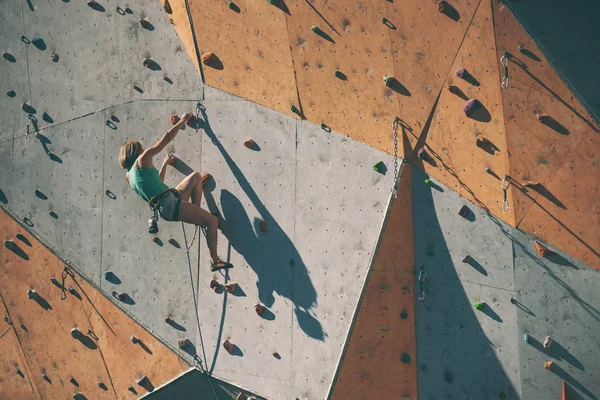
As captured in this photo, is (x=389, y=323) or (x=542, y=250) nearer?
(x=542, y=250)

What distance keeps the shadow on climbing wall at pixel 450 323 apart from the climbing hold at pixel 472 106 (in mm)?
674

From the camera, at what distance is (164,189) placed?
27.3 feet

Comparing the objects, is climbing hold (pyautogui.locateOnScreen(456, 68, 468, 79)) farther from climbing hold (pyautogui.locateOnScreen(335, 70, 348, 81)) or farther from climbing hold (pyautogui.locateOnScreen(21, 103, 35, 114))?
climbing hold (pyautogui.locateOnScreen(21, 103, 35, 114))

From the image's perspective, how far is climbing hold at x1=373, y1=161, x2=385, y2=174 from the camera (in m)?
8.07

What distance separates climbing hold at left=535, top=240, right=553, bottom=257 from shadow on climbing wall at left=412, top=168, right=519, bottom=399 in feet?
1.41

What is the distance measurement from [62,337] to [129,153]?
2.54 metres

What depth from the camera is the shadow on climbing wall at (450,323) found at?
7.95m

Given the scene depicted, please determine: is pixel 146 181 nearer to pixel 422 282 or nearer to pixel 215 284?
pixel 215 284

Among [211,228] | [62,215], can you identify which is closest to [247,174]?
[211,228]

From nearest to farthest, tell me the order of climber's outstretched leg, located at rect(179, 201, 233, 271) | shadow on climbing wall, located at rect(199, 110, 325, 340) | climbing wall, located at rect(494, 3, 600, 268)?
climbing wall, located at rect(494, 3, 600, 268) → climber's outstretched leg, located at rect(179, 201, 233, 271) → shadow on climbing wall, located at rect(199, 110, 325, 340)

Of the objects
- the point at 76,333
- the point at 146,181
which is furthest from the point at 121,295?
→ the point at 146,181

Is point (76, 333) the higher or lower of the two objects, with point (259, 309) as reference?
lower

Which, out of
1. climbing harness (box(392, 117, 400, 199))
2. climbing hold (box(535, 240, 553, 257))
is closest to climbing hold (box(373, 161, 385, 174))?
climbing harness (box(392, 117, 400, 199))

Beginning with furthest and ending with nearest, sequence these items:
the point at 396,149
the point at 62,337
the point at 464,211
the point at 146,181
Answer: the point at 62,337, the point at 146,181, the point at 396,149, the point at 464,211
